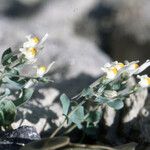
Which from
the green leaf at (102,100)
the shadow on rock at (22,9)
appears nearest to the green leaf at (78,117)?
the green leaf at (102,100)

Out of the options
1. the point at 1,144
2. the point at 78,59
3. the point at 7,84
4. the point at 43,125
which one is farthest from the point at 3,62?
the point at 78,59

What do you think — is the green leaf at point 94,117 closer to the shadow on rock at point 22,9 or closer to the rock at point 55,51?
the rock at point 55,51

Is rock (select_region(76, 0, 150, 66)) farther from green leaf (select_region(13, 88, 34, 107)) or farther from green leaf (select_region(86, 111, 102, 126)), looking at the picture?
green leaf (select_region(13, 88, 34, 107))

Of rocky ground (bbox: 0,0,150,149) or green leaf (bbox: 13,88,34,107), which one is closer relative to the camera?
green leaf (bbox: 13,88,34,107)

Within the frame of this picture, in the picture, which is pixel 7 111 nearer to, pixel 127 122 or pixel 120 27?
pixel 127 122

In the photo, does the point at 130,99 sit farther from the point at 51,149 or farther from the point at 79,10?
the point at 79,10

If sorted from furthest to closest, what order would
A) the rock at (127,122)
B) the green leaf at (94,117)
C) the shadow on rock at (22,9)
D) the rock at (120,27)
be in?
the shadow on rock at (22,9), the rock at (120,27), the rock at (127,122), the green leaf at (94,117)

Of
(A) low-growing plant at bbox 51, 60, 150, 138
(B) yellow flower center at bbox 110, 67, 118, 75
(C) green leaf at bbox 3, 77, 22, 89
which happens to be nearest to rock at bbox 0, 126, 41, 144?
(A) low-growing plant at bbox 51, 60, 150, 138
